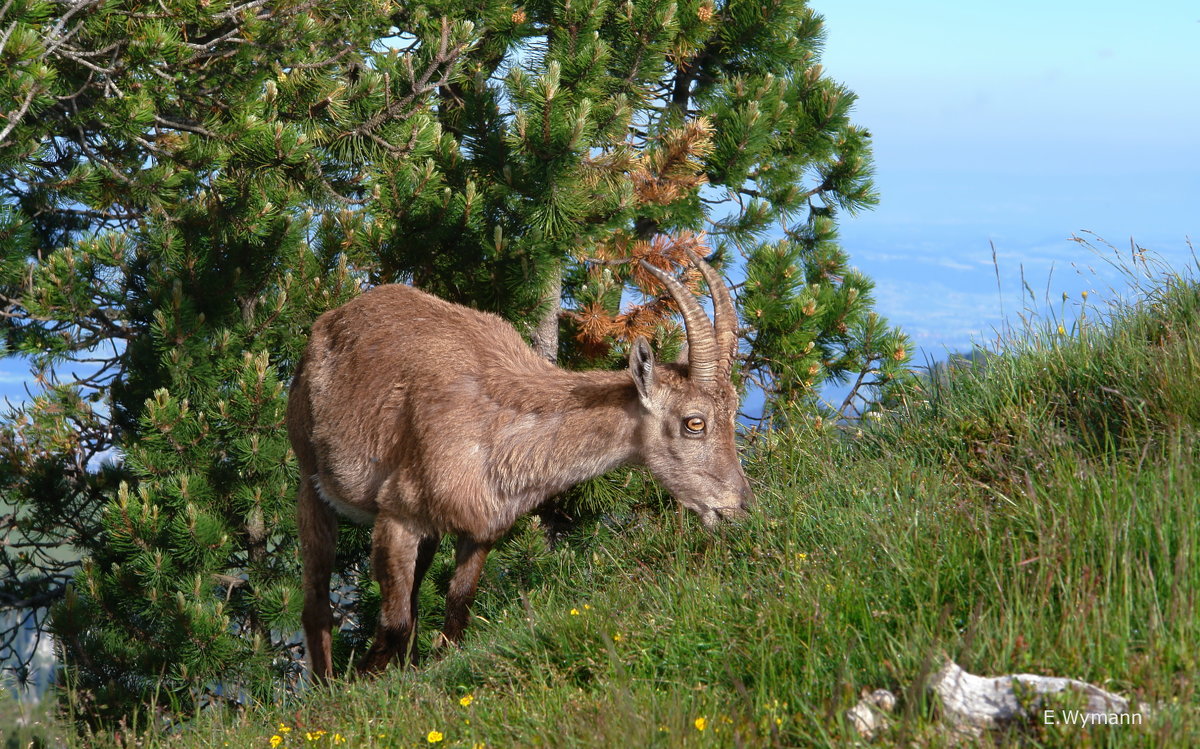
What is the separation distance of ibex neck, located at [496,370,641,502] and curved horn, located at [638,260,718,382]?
42 centimetres

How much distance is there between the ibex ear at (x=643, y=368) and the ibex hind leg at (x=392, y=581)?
1598 mm

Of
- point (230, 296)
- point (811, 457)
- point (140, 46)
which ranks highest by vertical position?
point (140, 46)

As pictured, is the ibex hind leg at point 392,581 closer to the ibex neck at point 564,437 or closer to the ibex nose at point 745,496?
the ibex neck at point 564,437

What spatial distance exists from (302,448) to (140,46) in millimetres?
3129

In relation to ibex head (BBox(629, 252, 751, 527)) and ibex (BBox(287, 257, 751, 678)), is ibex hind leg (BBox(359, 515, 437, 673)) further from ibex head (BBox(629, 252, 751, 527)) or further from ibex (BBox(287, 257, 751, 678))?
ibex head (BBox(629, 252, 751, 527))

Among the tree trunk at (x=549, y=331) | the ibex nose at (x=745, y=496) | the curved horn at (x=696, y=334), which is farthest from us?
the tree trunk at (x=549, y=331)

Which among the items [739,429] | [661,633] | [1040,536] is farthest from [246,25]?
[1040,536]

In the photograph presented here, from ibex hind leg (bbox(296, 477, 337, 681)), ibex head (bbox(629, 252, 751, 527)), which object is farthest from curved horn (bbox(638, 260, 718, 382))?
ibex hind leg (bbox(296, 477, 337, 681))

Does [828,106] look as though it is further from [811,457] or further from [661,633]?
[661,633]

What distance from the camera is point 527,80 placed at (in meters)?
7.81

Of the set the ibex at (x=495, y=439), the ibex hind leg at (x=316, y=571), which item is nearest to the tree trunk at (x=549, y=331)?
the ibex at (x=495, y=439)

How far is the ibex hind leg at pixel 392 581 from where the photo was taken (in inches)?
240

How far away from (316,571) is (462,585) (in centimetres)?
139

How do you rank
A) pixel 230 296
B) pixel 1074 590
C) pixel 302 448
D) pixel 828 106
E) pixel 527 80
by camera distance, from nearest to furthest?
pixel 1074 590
pixel 302 448
pixel 527 80
pixel 230 296
pixel 828 106
